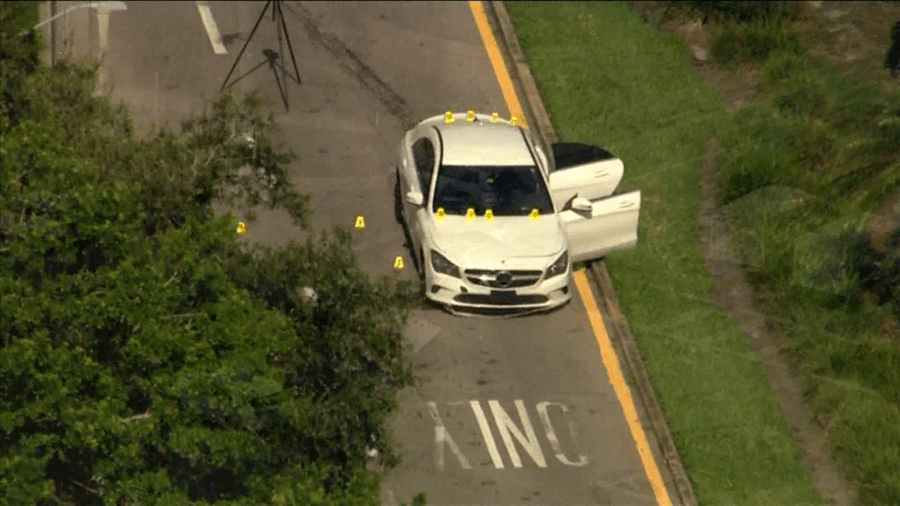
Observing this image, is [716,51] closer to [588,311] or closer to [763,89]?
[763,89]

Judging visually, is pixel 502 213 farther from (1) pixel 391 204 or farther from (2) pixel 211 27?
(2) pixel 211 27

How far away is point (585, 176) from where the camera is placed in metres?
25.4

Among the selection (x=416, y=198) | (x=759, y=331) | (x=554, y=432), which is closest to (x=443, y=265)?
(x=416, y=198)

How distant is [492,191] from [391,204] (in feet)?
9.48

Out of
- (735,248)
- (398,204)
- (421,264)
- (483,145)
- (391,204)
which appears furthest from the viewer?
(391,204)

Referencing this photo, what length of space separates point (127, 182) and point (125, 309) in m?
2.41

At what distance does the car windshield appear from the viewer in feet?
79.6

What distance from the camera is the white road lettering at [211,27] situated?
30.9m

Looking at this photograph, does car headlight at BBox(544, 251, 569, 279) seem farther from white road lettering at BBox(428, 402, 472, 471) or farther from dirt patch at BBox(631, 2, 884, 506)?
dirt patch at BBox(631, 2, 884, 506)

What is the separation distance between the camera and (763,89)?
29656mm

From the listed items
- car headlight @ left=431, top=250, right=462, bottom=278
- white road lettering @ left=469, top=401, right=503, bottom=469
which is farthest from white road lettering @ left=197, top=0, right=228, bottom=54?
white road lettering @ left=469, top=401, right=503, bottom=469

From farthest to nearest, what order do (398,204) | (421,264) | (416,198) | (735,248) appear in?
1. (398,204)
2. (735,248)
3. (421,264)
4. (416,198)

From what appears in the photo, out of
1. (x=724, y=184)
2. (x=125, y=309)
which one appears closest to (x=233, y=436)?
(x=125, y=309)

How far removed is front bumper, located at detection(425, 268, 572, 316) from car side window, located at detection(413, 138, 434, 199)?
1448mm
